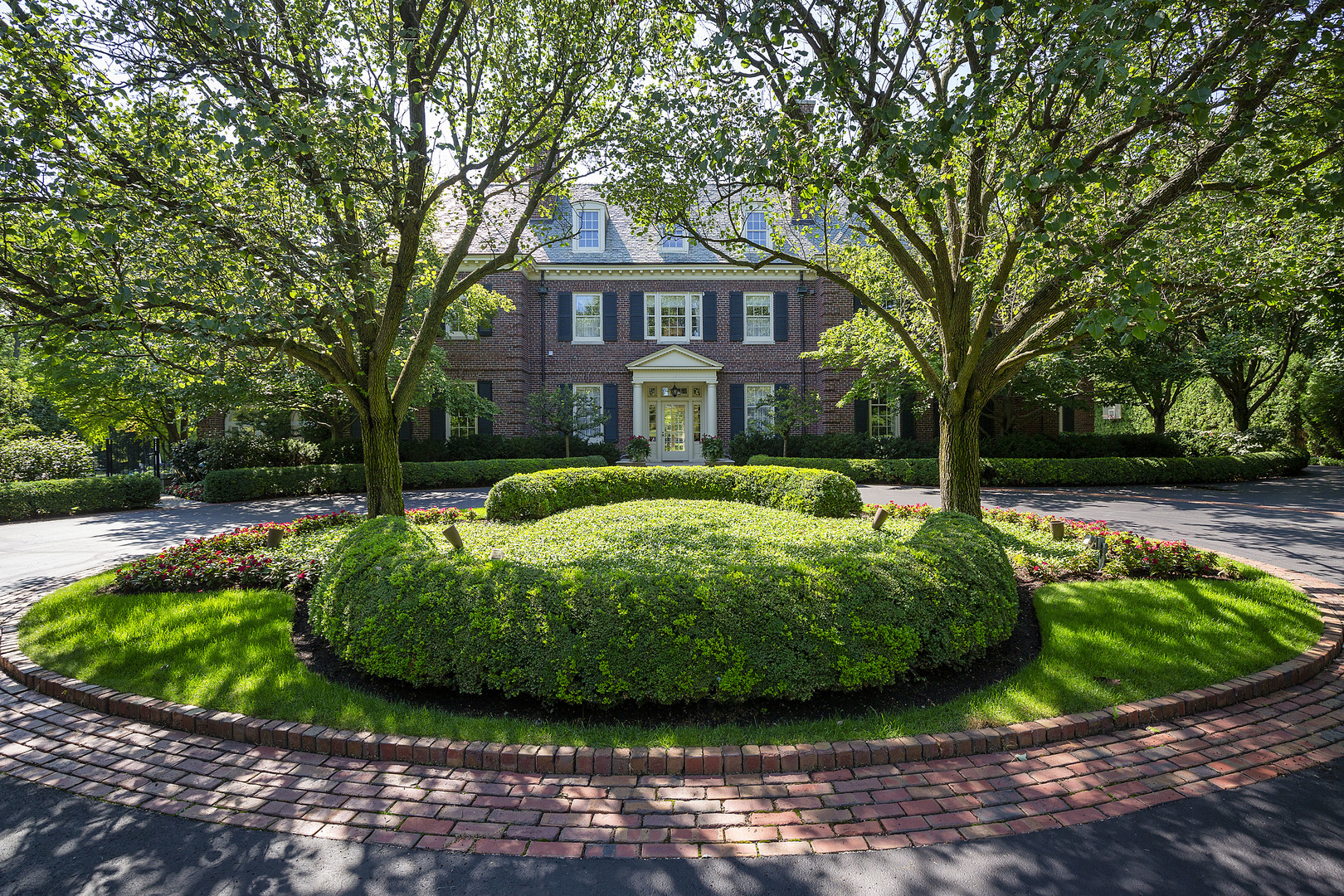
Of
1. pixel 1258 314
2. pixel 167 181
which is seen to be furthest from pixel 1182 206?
pixel 1258 314

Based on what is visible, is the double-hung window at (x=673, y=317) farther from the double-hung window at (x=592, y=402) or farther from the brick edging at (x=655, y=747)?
the brick edging at (x=655, y=747)

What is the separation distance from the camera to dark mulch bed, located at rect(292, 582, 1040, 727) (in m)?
3.52

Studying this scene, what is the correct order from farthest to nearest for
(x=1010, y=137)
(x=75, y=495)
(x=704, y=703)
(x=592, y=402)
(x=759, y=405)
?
(x=759, y=405), (x=592, y=402), (x=75, y=495), (x=1010, y=137), (x=704, y=703)

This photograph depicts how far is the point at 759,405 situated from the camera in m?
20.8

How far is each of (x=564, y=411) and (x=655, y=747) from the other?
17.2 metres

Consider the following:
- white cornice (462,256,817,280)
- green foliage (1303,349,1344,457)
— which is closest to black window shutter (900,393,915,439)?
white cornice (462,256,817,280)

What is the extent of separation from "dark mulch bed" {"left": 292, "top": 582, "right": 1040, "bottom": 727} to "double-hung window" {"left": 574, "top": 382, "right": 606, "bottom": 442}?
1627 cm

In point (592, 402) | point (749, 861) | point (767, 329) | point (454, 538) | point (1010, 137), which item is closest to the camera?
point (749, 861)

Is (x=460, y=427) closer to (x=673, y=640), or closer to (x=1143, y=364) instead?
(x=673, y=640)

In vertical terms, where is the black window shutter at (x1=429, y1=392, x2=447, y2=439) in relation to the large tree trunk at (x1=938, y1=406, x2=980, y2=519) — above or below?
above

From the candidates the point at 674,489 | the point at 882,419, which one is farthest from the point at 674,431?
the point at 674,489

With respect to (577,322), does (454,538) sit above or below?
below

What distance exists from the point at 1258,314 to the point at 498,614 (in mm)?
24089

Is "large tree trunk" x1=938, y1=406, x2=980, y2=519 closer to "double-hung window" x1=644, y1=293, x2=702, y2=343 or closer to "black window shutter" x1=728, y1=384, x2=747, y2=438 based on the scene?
"black window shutter" x1=728, y1=384, x2=747, y2=438
